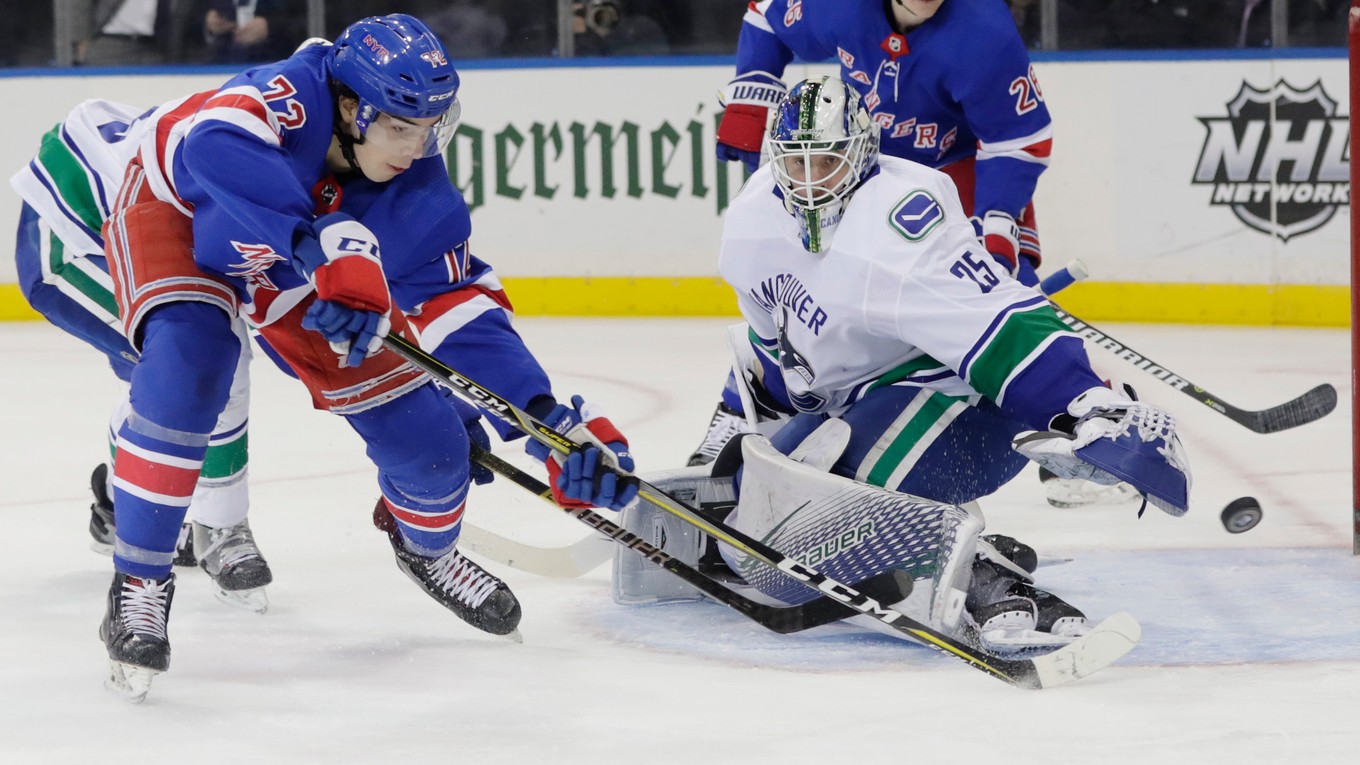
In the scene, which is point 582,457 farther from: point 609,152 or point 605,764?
point 609,152

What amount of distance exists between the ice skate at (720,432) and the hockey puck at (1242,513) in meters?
0.79

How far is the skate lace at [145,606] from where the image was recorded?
7.57 feet

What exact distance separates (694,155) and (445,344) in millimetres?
3998

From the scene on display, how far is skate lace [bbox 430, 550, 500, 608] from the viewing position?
2650mm

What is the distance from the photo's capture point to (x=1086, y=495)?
11.9 feet

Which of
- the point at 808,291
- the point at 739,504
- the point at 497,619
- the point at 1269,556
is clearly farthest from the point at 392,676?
the point at 1269,556

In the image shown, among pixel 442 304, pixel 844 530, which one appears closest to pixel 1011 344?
pixel 844 530

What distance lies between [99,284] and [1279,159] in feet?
14.0

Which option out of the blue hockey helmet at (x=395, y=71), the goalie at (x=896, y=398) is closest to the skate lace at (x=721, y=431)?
the goalie at (x=896, y=398)

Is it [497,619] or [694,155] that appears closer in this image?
[497,619]

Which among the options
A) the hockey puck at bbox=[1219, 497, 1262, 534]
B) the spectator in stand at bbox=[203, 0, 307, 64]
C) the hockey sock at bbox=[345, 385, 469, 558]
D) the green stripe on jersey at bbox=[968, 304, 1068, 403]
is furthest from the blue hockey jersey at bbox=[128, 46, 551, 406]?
the spectator in stand at bbox=[203, 0, 307, 64]

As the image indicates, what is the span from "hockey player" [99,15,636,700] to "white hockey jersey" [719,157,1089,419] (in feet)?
1.09

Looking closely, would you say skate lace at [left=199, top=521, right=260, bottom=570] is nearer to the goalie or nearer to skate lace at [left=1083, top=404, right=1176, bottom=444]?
the goalie

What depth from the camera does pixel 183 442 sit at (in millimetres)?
2311
